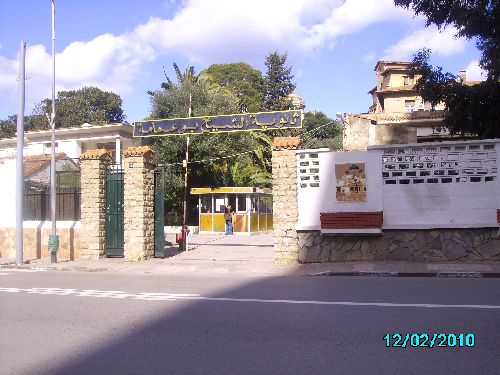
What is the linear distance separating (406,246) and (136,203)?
7813 mm

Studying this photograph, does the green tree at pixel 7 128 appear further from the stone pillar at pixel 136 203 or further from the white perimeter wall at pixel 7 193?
the stone pillar at pixel 136 203

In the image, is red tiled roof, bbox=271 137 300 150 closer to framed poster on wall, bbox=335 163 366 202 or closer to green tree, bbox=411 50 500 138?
framed poster on wall, bbox=335 163 366 202

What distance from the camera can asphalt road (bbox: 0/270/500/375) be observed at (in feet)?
17.9

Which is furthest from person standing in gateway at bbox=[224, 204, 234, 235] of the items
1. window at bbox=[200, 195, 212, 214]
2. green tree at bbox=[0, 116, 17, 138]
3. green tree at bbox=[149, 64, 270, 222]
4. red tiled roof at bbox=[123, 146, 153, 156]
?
green tree at bbox=[0, 116, 17, 138]

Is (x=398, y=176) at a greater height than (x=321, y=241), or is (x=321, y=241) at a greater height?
(x=398, y=176)

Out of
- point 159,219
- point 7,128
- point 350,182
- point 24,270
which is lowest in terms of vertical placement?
point 24,270

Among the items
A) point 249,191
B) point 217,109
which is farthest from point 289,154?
point 217,109

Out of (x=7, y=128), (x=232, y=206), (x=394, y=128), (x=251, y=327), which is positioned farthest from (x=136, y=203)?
(x=7, y=128)

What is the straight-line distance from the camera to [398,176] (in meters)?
14.0

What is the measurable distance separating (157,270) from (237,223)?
16.6 m

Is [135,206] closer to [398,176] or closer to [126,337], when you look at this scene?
[398,176]

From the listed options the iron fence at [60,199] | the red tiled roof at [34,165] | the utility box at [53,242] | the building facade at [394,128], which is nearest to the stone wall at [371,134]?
the building facade at [394,128]

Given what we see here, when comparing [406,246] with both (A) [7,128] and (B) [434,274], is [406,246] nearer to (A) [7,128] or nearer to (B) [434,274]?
(B) [434,274]
